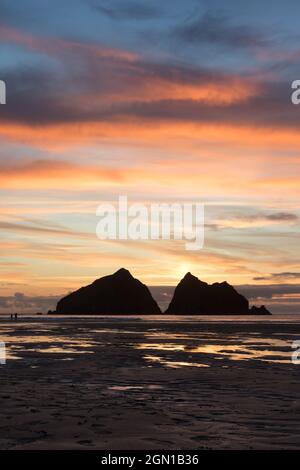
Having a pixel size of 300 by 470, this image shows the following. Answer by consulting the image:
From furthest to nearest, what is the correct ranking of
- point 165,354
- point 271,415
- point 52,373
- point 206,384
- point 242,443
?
point 165,354 < point 52,373 < point 206,384 < point 271,415 < point 242,443

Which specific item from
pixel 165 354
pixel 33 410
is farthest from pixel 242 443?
pixel 165 354

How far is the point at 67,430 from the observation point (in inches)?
590

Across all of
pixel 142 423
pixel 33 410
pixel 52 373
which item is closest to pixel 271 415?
pixel 142 423

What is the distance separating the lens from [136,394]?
20.9 meters

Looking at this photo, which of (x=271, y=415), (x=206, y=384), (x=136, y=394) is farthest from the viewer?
(x=206, y=384)

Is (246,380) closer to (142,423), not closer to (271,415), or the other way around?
(271,415)
